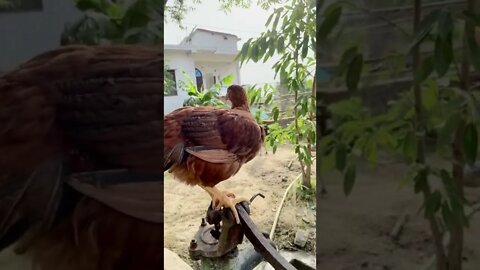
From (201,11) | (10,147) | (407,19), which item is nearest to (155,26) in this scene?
(201,11)

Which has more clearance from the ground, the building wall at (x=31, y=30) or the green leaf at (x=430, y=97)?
the building wall at (x=31, y=30)

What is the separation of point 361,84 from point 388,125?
0.27ft

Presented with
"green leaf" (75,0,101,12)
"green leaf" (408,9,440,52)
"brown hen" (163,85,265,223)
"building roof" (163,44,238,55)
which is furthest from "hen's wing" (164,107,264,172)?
"green leaf" (408,9,440,52)

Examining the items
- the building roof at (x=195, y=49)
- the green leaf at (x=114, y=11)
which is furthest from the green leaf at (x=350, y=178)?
the green leaf at (x=114, y=11)

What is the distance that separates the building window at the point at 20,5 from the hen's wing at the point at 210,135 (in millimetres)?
267

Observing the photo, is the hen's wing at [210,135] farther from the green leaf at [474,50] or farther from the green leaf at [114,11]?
the green leaf at [474,50]

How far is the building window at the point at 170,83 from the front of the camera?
763 millimetres

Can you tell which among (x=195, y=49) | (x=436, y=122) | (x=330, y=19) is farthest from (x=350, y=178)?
(x=195, y=49)

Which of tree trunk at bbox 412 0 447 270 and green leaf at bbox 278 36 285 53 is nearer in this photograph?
tree trunk at bbox 412 0 447 270

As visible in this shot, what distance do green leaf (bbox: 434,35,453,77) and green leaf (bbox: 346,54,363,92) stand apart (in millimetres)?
114

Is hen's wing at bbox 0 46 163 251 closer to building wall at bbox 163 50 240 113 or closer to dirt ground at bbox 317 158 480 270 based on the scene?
building wall at bbox 163 50 240 113

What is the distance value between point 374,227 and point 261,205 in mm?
215

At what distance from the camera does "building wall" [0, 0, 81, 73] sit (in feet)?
1.99

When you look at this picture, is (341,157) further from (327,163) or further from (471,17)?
(471,17)
